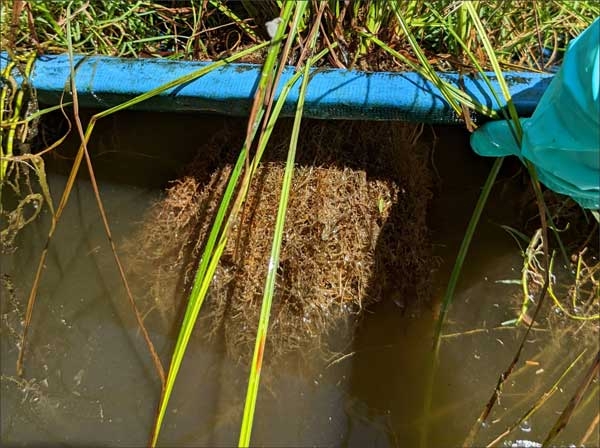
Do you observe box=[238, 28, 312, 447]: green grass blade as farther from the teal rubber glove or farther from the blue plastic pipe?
the teal rubber glove

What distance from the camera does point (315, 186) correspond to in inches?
44.1

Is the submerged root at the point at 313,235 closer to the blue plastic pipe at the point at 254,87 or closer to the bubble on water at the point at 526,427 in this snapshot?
the blue plastic pipe at the point at 254,87

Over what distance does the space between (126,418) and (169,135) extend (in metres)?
0.61

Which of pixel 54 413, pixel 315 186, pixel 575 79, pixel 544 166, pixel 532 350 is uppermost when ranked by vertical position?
pixel 575 79

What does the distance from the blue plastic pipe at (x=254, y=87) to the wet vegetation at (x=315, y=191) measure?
0.05m

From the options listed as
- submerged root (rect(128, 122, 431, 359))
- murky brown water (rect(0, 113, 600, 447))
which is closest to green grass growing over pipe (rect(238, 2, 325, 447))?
submerged root (rect(128, 122, 431, 359))

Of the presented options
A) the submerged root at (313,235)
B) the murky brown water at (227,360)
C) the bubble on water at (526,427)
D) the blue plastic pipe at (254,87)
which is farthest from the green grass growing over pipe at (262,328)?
the bubble on water at (526,427)

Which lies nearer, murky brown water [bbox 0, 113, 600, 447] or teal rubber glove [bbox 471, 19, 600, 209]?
teal rubber glove [bbox 471, 19, 600, 209]

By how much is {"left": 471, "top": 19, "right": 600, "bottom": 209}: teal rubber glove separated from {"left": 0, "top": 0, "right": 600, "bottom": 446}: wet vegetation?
246mm

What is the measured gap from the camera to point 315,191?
3.67ft

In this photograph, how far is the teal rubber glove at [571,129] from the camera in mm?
667

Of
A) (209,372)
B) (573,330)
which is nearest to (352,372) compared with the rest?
(209,372)

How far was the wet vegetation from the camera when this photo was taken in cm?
107

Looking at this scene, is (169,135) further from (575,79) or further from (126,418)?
(575,79)
